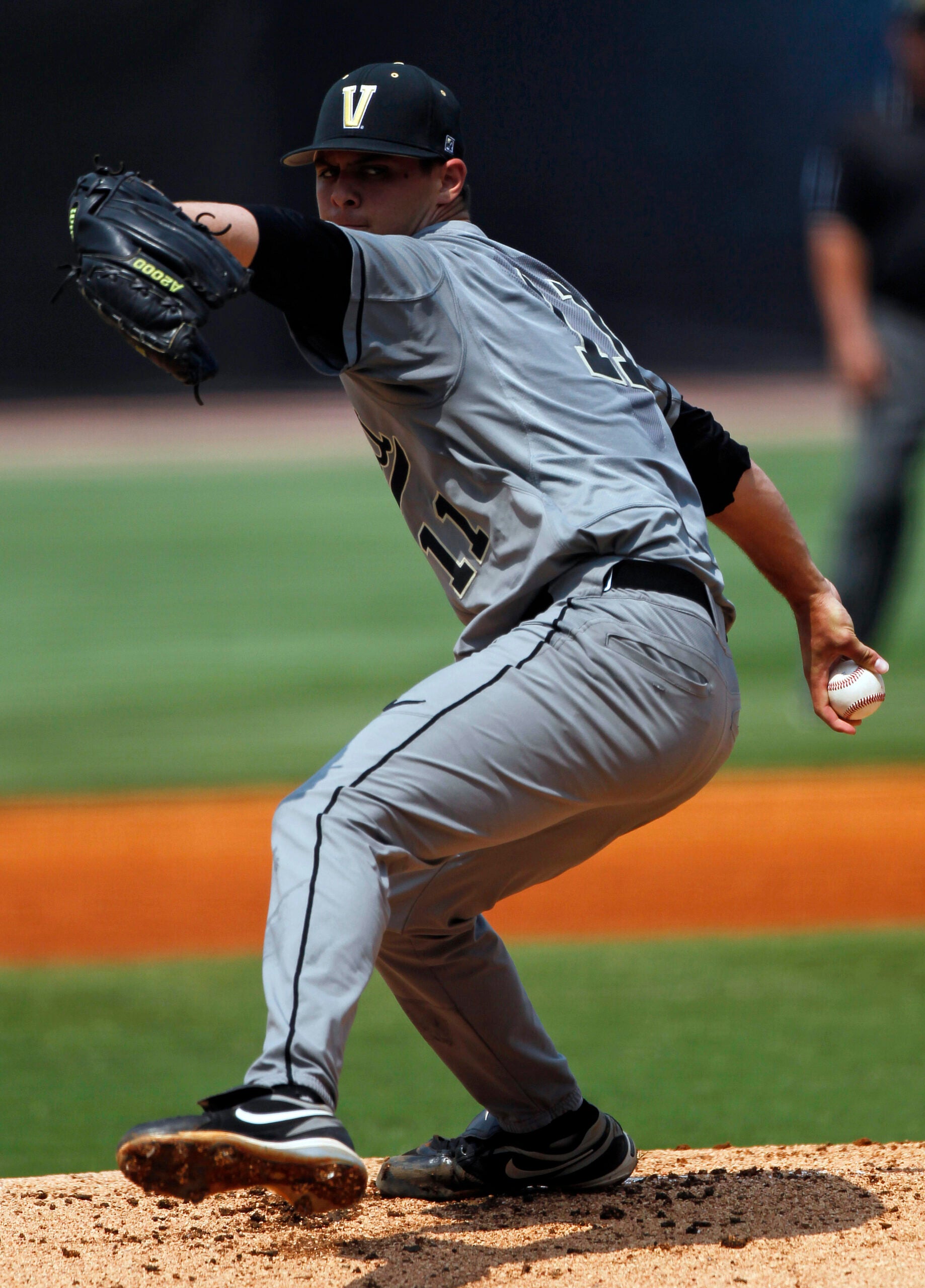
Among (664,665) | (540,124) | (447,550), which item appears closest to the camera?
(664,665)

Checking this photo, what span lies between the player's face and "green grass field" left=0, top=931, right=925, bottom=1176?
62.7 inches

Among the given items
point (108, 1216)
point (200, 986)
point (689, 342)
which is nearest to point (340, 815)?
point (108, 1216)

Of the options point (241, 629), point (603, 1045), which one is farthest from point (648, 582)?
point (241, 629)

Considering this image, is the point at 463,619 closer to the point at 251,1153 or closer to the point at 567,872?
the point at 251,1153

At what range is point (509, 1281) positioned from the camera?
1.87 metres

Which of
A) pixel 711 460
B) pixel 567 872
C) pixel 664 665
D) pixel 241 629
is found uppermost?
pixel 711 460

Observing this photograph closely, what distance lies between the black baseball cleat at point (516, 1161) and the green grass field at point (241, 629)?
376 cm

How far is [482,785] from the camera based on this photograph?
1812 mm

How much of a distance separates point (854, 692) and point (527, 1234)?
34.7 inches

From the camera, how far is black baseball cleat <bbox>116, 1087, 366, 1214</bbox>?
5.22ft

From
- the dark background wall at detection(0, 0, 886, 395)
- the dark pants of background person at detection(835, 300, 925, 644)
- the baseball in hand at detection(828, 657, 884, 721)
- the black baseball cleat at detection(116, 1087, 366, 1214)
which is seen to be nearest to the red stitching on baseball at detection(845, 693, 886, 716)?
the baseball in hand at detection(828, 657, 884, 721)

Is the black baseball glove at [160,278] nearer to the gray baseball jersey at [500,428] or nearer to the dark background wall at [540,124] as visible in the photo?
the gray baseball jersey at [500,428]

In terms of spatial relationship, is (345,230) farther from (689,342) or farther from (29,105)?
(29,105)

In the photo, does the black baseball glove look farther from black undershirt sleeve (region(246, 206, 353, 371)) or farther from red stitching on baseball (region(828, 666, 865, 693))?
red stitching on baseball (region(828, 666, 865, 693))
